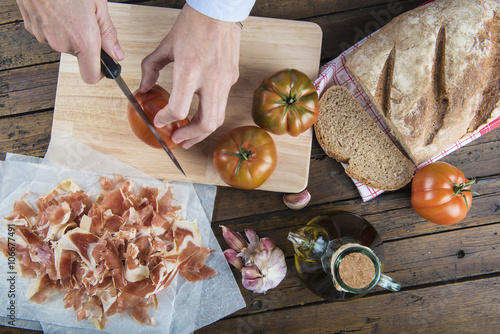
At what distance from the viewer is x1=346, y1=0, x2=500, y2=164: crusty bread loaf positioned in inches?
56.7

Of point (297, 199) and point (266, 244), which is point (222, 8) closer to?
point (297, 199)

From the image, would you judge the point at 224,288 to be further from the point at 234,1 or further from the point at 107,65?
the point at 234,1

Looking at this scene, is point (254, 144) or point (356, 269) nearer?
point (356, 269)

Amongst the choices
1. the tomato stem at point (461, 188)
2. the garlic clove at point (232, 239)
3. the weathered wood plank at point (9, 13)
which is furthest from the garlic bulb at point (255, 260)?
the weathered wood plank at point (9, 13)

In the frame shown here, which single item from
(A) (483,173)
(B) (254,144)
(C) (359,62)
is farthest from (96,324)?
(A) (483,173)

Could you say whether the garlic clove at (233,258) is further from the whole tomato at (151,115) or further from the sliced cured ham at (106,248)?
the whole tomato at (151,115)

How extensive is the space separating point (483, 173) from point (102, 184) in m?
1.71

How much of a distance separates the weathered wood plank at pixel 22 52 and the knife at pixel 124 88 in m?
0.67

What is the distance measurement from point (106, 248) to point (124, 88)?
0.66 metres

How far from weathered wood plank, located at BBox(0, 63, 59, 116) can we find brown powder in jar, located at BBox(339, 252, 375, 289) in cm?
147

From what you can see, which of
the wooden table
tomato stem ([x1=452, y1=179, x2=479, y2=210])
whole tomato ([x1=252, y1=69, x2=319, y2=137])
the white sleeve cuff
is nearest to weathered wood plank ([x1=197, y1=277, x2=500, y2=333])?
the wooden table

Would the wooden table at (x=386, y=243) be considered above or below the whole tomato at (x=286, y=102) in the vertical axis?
below

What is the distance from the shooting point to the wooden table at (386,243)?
1.65 meters

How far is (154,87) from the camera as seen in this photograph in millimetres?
1433
